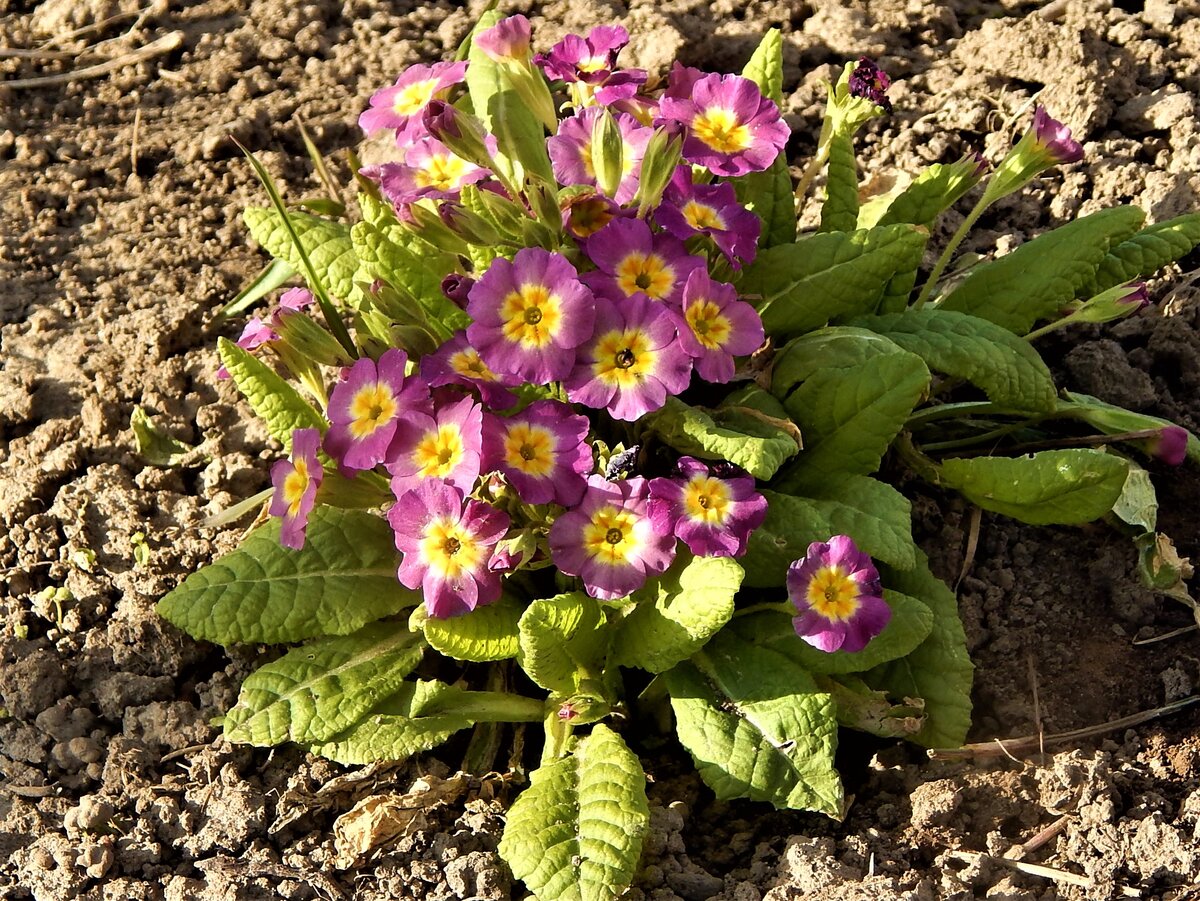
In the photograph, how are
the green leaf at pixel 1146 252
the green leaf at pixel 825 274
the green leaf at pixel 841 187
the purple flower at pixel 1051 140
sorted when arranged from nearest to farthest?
the green leaf at pixel 825 274, the purple flower at pixel 1051 140, the green leaf at pixel 841 187, the green leaf at pixel 1146 252

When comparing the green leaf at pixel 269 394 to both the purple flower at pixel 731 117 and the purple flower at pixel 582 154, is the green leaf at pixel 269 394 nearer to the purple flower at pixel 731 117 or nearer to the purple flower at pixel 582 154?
the purple flower at pixel 582 154

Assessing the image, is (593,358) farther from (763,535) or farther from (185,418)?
(185,418)

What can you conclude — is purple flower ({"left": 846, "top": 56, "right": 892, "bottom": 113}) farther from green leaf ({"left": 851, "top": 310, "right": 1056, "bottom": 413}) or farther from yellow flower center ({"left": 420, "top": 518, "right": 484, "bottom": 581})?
yellow flower center ({"left": 420, "top": 518, "right": 484, "bottom": 581})

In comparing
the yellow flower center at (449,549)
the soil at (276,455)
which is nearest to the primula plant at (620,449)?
the yellow flower center at (449,549)

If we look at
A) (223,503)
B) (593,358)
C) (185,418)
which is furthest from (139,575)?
(593,358)

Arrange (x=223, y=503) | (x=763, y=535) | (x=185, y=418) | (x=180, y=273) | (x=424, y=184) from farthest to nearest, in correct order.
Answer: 1. (x=180, y=273)
2. (x=185, y=418)
3. (x=223, y=503)
4. (x=424, y=184)
5. (x=763, y=535)

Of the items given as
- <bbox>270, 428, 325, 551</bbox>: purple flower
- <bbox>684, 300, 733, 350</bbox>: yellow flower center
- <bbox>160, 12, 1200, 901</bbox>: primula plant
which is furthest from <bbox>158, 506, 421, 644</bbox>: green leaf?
<bbox>684, 300, 733, 350</bbox>: yellow flower center

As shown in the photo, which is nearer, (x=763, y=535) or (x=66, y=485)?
(x=763, y=535)
